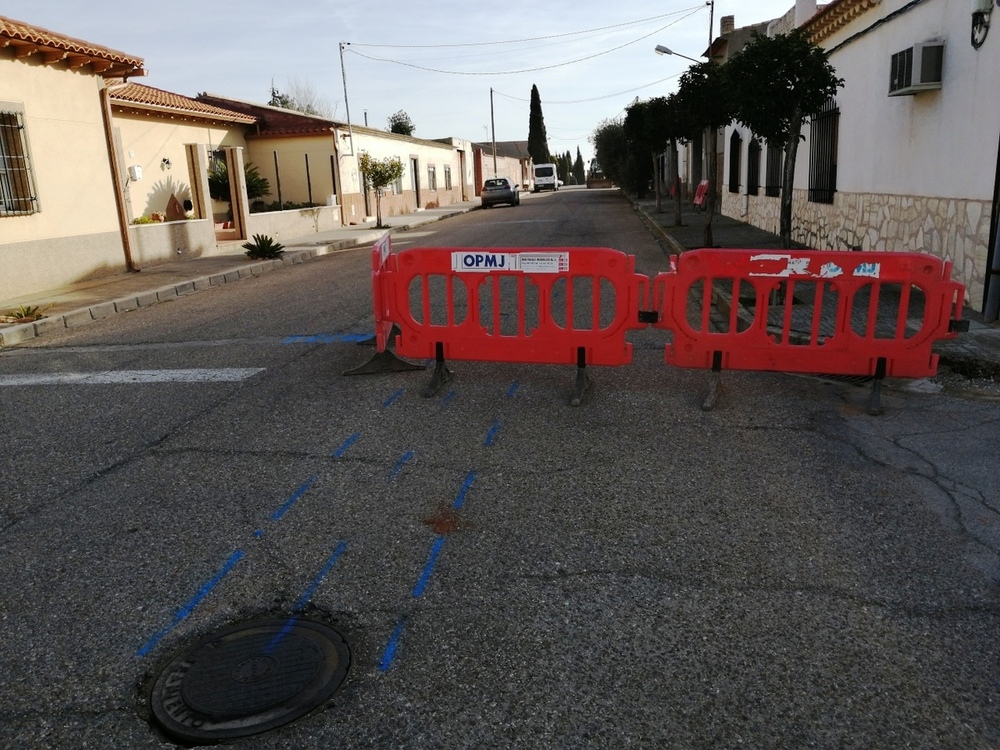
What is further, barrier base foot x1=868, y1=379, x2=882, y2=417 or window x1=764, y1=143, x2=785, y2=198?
window x1=764, y1=143, x2=785, y2=198

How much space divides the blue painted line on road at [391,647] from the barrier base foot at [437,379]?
3.19m

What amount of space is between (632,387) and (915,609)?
335cm

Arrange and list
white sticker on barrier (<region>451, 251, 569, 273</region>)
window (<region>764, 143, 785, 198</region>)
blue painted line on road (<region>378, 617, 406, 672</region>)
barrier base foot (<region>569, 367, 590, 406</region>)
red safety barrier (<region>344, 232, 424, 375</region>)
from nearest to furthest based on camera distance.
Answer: blue painted line on road (<region>378, 617, 406, 672</region>), barrier base foot (<region>569, 367, 590, 406</region>), white sticker on barrier (<region>451, 251, 569, 273</region>), red safety barrier (<region>344, 232, 424, 375</region>), window (<region>764, 143, 785, 198</region>)

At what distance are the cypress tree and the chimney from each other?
7633 centimetres

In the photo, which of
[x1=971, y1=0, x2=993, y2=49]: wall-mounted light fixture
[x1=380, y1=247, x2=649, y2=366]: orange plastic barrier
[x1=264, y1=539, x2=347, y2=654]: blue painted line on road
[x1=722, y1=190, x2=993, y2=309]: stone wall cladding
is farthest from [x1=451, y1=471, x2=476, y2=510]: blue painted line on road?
[x1=971, y1=0, x2=993, y2=49]: wall-mounted light fixture

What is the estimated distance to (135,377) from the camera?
23.1 feet

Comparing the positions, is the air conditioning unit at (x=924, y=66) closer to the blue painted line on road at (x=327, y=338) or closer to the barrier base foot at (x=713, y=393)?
the barrier base foot at (x=713, y=393)

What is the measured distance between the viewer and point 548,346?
6.14m

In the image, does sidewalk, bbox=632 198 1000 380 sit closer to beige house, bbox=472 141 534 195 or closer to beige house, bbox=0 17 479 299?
beige house, bbox=0 17 479 299

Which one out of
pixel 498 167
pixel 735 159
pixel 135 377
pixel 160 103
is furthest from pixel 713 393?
pixel 498 167

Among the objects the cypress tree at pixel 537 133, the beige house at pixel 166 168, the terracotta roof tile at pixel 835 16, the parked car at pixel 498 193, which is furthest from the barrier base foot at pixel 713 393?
the cypress tree at pixel 537 133

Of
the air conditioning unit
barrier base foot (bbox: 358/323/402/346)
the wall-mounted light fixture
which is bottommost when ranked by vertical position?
barrier base foot (bbox: 358/323/402/346)

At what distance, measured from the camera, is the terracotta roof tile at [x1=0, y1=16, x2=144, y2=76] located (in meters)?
11.8

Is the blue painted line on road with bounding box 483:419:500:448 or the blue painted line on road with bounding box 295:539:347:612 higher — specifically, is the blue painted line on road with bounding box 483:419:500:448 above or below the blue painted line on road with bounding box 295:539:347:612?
above
